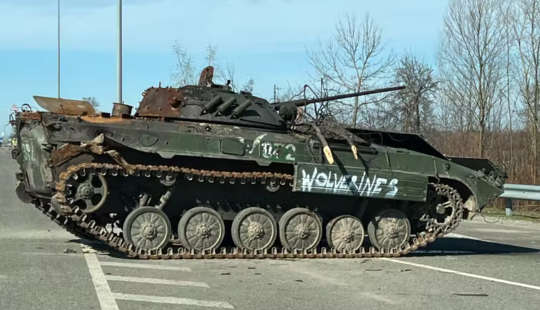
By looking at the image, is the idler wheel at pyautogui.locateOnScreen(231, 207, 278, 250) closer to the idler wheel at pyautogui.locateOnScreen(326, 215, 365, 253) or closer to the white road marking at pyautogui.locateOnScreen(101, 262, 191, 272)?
the idler wheel at pyautogui.locateOnScreen(326, 215, 365, 253)

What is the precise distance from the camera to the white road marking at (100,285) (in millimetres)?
7898

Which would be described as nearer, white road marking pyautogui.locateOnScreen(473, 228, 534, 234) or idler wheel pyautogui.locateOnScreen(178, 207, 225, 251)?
idler wheel pyautogui.locateOnScreen(178, 207, 225, 251)

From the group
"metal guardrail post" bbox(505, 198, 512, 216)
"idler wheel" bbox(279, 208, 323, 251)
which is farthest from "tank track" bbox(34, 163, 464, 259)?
"metal guardrail post" bbox(505, 198, 512, 216)

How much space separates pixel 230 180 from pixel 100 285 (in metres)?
3.61

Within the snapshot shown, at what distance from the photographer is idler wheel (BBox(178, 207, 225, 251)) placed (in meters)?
12.0

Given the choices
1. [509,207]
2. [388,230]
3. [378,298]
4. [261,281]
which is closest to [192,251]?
[261,281]

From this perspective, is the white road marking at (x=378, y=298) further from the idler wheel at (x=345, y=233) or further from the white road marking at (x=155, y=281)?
the idler wheel at (x=345, y=233)

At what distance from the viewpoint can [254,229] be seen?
12.4 metres

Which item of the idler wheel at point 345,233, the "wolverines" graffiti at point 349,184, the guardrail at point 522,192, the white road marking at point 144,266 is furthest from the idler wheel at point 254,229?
the guardrail at point 522,192

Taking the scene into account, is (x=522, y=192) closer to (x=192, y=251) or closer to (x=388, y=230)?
(x=388, y=230)

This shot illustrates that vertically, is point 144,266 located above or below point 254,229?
below

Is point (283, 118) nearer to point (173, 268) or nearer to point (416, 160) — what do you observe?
point (416, 160)

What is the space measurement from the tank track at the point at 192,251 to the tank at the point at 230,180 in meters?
0.02

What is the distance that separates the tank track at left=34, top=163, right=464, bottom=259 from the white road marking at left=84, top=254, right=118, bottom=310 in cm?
52
